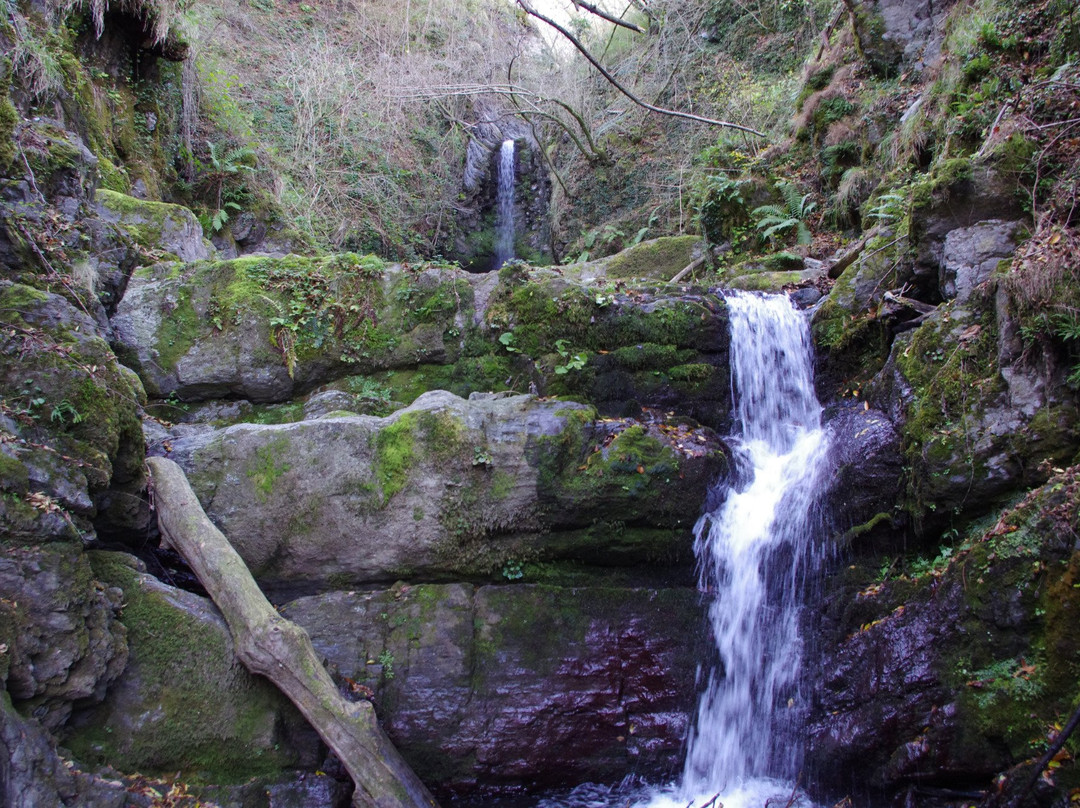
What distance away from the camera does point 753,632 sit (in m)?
5.44

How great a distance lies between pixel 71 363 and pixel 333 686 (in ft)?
9.35

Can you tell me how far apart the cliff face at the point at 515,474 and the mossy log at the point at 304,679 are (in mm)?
246

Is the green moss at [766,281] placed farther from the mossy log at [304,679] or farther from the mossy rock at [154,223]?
the mossy rock at [154,223]

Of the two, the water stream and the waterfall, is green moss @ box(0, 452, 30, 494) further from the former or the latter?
the waterfall

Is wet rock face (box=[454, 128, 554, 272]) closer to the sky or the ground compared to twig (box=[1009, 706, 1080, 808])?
closer to the sky

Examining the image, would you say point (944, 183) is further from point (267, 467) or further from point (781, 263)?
point (267, 467)

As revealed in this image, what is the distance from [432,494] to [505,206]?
13964 mm

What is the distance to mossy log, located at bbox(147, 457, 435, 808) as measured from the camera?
428 cm

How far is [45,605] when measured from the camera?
3.94m

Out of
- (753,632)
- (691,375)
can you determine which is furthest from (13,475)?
(691,375)

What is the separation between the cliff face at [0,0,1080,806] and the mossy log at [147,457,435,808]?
0.25 meters

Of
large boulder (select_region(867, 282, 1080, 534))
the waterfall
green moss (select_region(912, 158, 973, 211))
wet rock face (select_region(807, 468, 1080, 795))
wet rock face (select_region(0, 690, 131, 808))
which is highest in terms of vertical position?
the waterfall

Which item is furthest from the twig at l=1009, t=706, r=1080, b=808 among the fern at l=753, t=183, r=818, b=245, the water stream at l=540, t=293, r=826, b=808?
the fern at l=753, t=183, r=818, b=245

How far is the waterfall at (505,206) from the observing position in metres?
17.9
